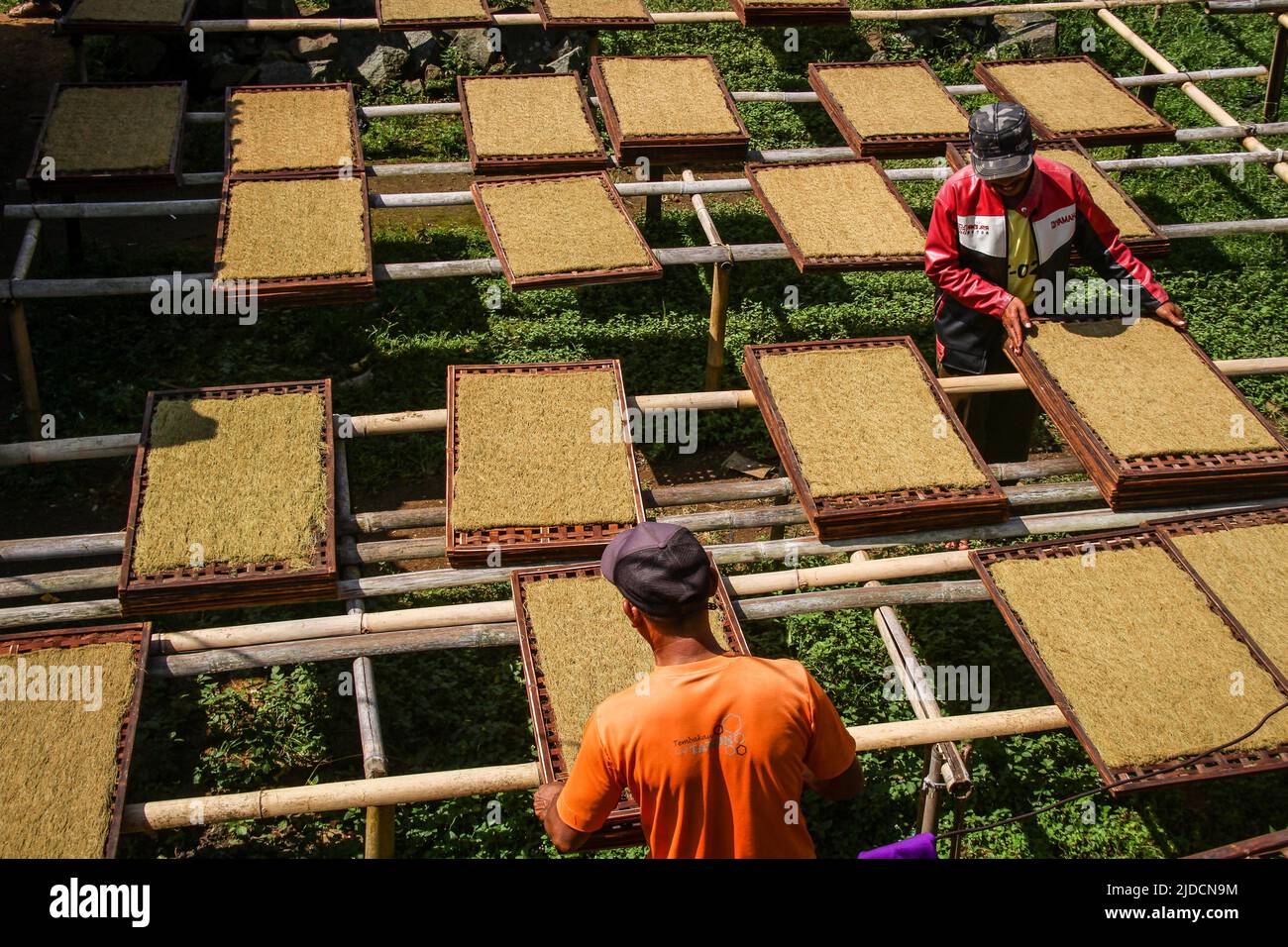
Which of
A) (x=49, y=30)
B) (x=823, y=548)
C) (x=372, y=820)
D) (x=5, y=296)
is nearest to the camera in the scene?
(x=372, y=820)

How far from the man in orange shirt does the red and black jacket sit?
398 cm

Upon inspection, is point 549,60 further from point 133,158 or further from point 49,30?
point 49,30

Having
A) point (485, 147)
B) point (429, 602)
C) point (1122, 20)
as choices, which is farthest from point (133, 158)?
point (1122, 20)

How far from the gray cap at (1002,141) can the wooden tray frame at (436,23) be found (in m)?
6.17

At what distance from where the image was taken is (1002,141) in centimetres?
655

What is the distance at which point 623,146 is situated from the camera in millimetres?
9562

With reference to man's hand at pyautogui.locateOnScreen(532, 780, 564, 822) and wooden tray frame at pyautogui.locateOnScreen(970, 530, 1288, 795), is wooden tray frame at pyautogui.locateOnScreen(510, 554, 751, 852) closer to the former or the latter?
man's hand at pyautogui.locateOnScreen(532, 780, 564, 822)

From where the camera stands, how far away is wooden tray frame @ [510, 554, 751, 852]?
4.73 metres

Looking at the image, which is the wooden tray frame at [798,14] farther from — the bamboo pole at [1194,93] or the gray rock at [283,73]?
the gray rock at [283,73]

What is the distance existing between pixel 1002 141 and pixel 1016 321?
104 cm

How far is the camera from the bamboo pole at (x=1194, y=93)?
34.8ft

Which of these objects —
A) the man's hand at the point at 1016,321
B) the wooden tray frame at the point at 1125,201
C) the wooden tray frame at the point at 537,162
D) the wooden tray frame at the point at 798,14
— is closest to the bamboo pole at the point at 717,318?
the wooden tray frame at the point at 537,162

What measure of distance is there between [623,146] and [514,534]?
4.70 metres

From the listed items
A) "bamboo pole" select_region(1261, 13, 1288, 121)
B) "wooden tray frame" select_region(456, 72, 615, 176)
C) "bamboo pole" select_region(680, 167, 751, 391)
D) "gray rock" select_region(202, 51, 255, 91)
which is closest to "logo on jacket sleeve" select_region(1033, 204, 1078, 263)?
"bamboo pole" select_region(680, 167, 751, 391)
